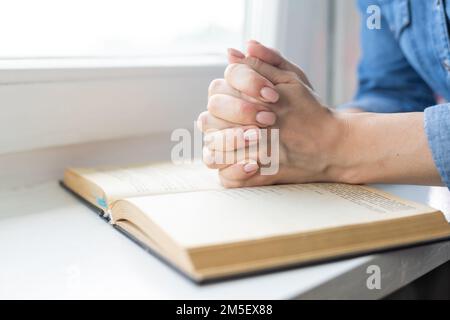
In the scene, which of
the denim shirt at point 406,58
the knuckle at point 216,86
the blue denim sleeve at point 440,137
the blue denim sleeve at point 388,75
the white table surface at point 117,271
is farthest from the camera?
the blue denim sleeve at point 388,75

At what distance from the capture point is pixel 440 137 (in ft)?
1.78

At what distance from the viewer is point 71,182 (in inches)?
27.8

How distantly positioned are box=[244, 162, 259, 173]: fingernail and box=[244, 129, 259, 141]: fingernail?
0.09 feet

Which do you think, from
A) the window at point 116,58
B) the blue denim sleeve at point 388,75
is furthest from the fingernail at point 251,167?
the blue denim sleeve at point 388,75

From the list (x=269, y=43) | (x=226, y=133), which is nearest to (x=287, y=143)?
(x=226, y=133)

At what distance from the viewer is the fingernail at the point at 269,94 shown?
586mm

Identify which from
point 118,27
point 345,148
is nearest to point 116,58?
point 118,27

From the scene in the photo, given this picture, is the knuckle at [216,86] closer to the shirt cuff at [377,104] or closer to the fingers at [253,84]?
the fingers at [253,84]

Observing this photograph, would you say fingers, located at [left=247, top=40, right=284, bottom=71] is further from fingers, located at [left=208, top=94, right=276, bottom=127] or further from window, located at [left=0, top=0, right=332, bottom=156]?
window, located at [left=0, top=0, right=332, bottom=156]
